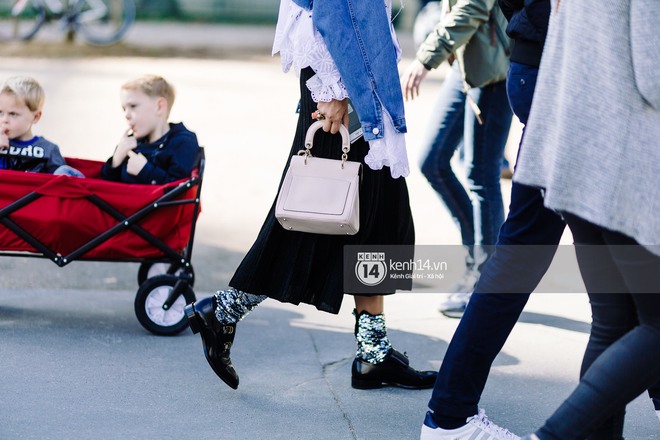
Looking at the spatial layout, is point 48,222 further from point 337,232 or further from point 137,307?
point 337,232

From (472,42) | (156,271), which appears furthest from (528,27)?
(156,271)

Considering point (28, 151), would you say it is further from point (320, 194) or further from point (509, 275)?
point (509, 275)

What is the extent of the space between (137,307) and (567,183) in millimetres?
2381

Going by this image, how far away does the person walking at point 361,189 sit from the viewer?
3268mm

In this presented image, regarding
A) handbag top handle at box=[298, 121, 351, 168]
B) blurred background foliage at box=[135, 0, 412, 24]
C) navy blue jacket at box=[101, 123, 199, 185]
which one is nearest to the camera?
handbag top handle at box=[298, 121, 351, 168]

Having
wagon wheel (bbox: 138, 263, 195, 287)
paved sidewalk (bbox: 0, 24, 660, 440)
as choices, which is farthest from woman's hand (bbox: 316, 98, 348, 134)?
wagon wheel (bbox: 138, 263, 195, 287)

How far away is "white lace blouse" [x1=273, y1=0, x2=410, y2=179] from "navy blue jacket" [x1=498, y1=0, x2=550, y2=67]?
482mm

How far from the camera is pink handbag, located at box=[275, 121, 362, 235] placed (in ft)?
10.8

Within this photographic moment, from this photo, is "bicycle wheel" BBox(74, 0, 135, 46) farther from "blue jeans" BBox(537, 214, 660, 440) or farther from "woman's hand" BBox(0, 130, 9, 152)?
"blue jeans" BBox(537, 214, 660, 440)

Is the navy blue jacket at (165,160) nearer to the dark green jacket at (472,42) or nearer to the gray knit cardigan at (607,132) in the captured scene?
the dark green jacket at (472,42)

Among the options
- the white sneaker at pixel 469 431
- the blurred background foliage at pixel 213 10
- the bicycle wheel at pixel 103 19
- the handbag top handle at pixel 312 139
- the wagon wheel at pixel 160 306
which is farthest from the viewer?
the blurred background foliage at pixel 213 10

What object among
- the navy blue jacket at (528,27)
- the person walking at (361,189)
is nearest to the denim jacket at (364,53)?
the person walking at (361,189)

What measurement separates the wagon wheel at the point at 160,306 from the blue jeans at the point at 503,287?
1.63 metres

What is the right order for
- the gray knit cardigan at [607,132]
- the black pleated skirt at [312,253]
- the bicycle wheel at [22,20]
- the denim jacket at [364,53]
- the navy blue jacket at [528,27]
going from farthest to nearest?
the bicycle wheel at [22,20], the black pleated skirt at [312,253], the denim jacket at [364,53], the navy blue jacket at [528,27], the gray knit cardigan at [607,132]
